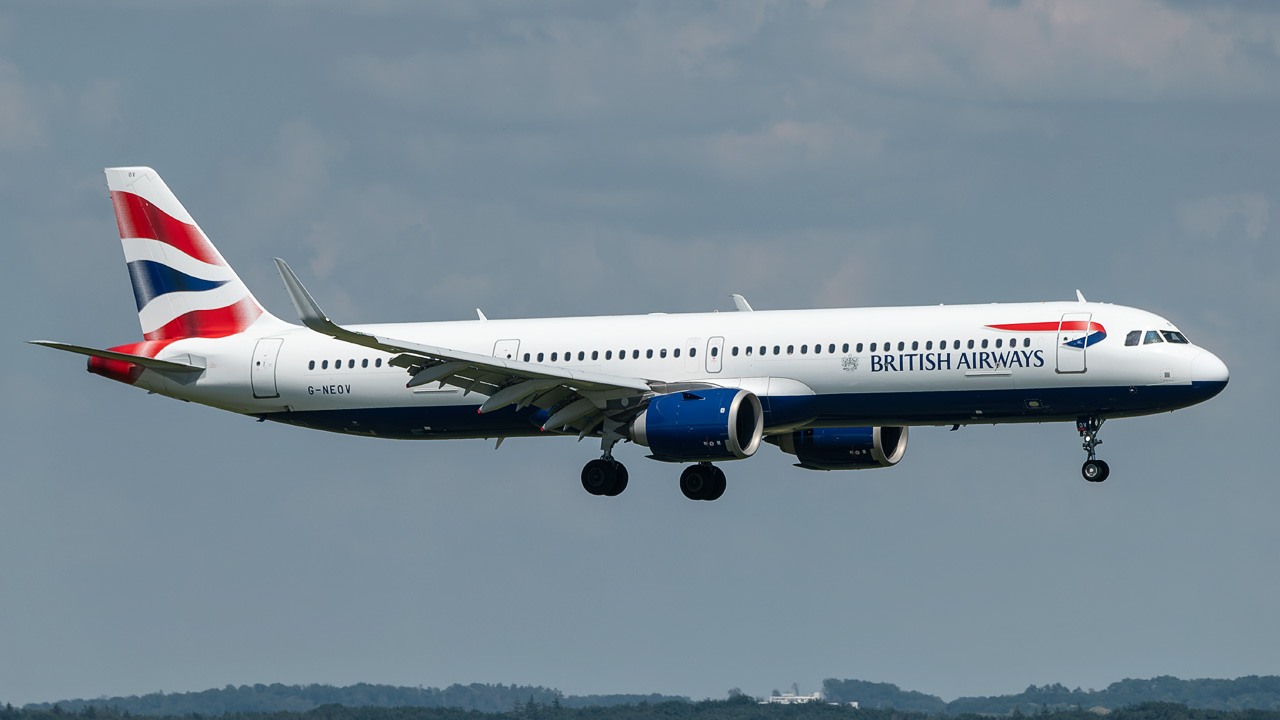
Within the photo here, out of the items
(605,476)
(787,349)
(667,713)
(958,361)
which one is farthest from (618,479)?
(667,713)

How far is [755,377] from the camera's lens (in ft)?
196

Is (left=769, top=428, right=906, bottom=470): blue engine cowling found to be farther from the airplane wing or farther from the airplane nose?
the airplane nose

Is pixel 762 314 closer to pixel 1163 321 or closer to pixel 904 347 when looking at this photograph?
pixel 904 347

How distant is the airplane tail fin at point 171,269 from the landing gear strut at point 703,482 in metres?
15.8

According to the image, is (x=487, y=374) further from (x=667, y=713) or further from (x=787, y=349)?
(x=667, y=713)

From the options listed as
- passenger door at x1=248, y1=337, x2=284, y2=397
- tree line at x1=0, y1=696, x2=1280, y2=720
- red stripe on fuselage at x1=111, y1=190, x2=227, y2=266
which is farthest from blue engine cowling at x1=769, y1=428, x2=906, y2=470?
tree line at x1=0, y1=696, x2=1280, y2=720

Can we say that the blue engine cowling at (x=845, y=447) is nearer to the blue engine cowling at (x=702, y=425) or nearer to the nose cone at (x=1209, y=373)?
the blue engine cowling at (x=702, y=425)

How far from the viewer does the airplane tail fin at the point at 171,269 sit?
2697 inches

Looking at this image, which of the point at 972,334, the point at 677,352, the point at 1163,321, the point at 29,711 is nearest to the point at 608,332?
the point at 677,352

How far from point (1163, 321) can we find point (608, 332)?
16998 mm

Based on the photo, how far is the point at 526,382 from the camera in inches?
2338

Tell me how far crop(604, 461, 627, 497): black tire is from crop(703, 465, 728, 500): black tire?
137 inches

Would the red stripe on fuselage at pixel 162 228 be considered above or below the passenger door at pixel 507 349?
above

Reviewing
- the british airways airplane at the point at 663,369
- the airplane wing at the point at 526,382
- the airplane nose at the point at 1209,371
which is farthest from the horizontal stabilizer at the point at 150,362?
the airplane nose at the point at 1209,371
